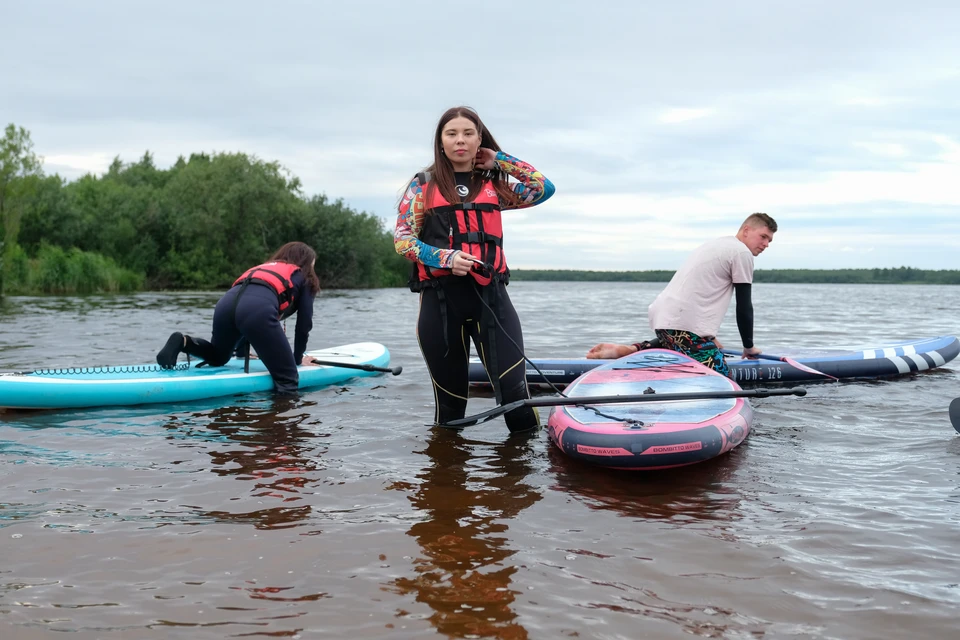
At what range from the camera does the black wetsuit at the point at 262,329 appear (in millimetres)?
6594

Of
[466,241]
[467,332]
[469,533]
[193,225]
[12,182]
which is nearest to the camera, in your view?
[469,533]

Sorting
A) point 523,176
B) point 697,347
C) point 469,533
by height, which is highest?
point 523,176

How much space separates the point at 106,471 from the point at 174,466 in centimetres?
36

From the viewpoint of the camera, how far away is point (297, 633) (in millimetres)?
2447

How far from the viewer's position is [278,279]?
6.80m

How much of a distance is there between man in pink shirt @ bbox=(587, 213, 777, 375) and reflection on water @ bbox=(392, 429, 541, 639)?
1.77 m

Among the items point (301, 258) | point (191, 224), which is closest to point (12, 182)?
point (191, 224)

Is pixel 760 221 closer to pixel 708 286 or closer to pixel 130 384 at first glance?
pixel 708 286

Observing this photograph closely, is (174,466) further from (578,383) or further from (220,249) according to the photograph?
(220,249)

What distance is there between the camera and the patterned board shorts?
6.04 metres

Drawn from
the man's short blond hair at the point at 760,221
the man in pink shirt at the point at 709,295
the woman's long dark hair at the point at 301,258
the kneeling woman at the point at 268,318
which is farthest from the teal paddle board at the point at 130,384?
the man's short blond hair at the point at 760,221

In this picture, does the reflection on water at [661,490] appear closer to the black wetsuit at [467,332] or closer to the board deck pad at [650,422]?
the board deck pad at [650,422]

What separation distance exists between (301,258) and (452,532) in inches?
168

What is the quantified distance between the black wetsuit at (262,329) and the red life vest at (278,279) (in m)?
Result: 0.03
